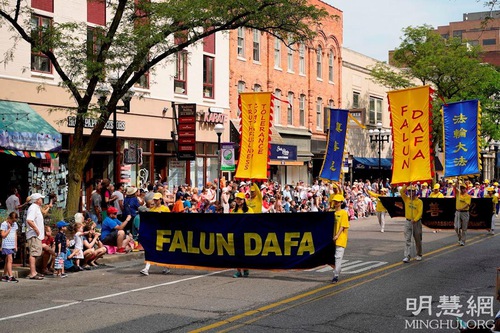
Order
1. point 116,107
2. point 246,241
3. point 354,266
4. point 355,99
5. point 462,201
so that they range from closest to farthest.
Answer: point 246,241, point 354,266, point 116,107, point 462,201, point 355,99

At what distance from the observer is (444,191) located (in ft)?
117

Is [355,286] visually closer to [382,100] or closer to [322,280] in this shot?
[322,280]

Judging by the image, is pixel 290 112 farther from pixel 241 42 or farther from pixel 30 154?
pixel 30 154

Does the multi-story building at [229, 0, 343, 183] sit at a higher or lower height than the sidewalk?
higher

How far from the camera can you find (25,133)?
2281 cm

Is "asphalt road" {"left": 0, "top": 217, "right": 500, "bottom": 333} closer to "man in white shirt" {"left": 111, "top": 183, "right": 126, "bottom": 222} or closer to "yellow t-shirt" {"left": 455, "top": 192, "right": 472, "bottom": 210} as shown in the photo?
"man in white shirt" {"left": 111, "top": 183, "right": 126, "bottom": 222}

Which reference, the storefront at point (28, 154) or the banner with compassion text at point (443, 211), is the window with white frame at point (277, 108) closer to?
the banner with compassion text at point (443, 211)

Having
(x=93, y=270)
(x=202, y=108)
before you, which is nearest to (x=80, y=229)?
(x=93, y=270)

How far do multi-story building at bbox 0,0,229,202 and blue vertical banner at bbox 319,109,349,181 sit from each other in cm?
502

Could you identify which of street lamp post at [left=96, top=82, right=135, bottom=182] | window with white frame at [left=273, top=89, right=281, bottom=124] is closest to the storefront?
street lamp post at [left=96, top=82, right=135, bottom=182]

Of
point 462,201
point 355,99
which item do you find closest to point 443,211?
point 462,201

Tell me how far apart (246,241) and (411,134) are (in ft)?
17.5

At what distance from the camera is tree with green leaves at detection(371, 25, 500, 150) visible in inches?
2008

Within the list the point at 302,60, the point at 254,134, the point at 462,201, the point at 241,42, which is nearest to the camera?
the point at 254,134
